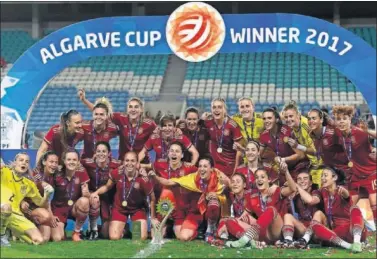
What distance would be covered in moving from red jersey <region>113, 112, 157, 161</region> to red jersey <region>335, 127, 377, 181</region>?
2.04 m

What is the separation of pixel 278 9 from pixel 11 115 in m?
14.1

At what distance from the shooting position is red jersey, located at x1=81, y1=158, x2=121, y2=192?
7910mm

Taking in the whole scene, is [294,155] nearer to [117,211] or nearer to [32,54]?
[117,211]

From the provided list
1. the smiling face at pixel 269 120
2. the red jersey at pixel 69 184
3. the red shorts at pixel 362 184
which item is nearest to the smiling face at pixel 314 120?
the smiling face at pixel 269 120

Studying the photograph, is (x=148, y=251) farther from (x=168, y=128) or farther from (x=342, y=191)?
(x=342, y=191)

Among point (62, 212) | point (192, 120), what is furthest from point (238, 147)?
point (62, 212)

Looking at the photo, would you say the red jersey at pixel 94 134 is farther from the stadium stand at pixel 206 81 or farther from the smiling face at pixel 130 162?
the stadium stand at pixel 206 81

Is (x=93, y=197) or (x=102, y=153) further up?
(x=102, y=153)

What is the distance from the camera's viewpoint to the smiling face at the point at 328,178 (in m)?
7.17

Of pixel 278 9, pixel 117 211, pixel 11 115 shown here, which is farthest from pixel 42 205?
pixel 278 9

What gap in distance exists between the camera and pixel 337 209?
7.23 metres

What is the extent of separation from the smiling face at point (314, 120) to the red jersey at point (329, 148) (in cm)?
9

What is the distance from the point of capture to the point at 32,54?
8.52 meters

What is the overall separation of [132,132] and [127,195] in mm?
780
